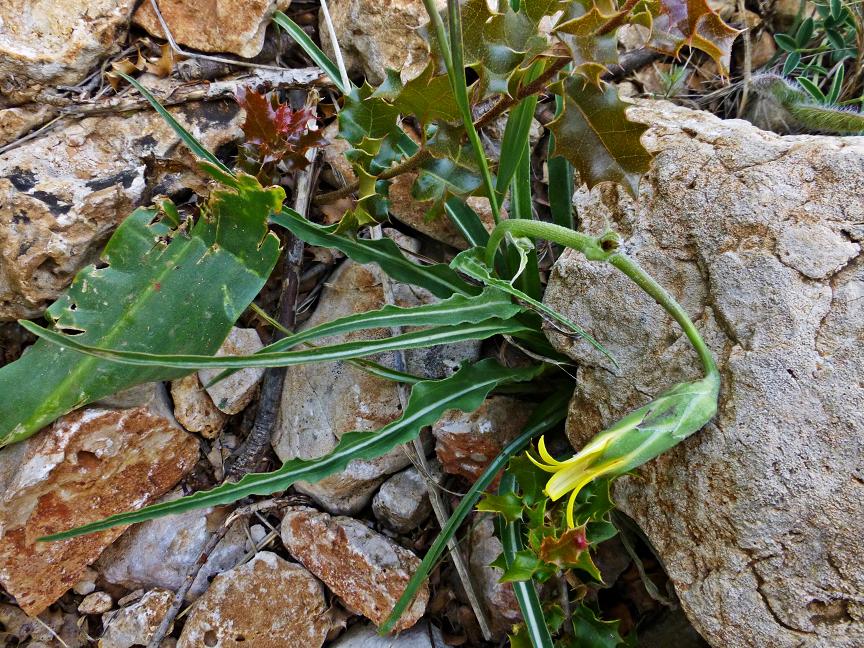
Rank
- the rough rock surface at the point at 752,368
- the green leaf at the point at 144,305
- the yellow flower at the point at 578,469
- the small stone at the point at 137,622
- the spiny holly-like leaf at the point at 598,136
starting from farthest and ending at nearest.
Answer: the small stone at the point at 137,622, the green leaf at the point at 144,305, the spiny holly-like leaf at the point at 598,136, the rough rock surface at the point at 752,368, the yellow flower at the point at 578,469

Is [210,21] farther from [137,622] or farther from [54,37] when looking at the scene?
[137,622]

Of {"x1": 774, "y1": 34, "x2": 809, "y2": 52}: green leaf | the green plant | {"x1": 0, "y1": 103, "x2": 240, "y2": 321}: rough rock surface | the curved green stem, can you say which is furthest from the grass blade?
{"x1": 774, "y1": 34, "x2": 809, "y2": 52}: green leaf

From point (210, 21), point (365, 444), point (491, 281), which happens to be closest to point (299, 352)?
point (365, 444)

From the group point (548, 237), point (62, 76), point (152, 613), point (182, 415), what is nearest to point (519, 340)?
point (548, 237)

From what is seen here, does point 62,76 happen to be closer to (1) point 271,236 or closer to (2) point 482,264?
(1) point 271,236

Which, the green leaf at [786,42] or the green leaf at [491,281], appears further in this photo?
the green leaf at [786,42]

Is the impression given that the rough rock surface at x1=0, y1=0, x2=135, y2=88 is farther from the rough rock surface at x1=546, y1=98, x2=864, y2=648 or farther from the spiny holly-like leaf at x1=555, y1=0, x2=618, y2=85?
the rough rock surface at x1=546, y1=98, x2=864, y2=648

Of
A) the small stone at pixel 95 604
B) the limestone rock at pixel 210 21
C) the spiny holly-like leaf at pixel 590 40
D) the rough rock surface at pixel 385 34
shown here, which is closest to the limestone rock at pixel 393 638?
the small stone at pixel 95 604

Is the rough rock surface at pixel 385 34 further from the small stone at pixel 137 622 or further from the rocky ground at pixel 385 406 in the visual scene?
the small stone at pixel 137 622

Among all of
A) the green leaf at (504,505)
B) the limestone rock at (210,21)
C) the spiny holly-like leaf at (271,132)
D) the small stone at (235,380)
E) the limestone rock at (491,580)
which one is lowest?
the limestone rock at (491,580)
